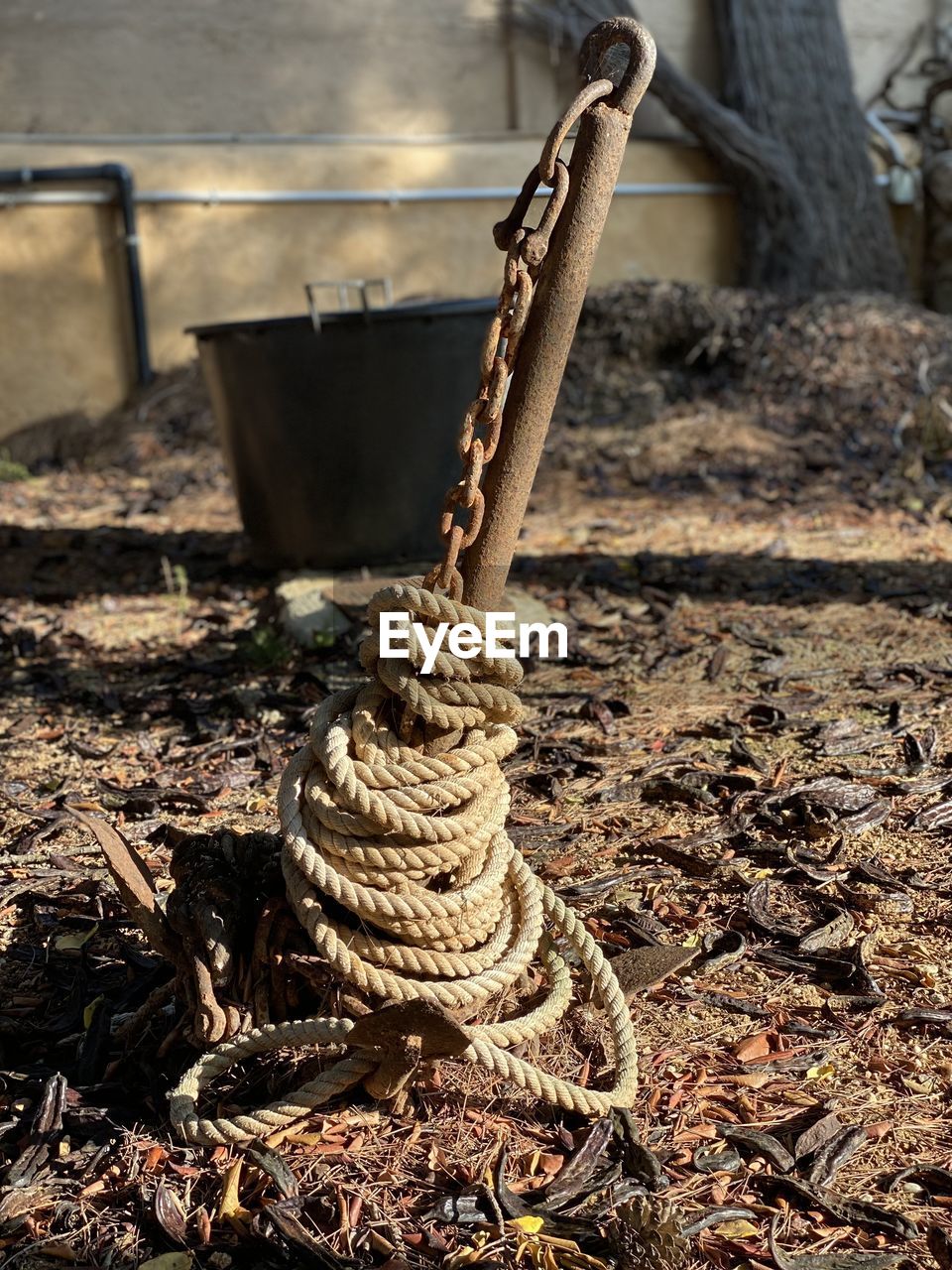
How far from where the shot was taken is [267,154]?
8336 millimetres

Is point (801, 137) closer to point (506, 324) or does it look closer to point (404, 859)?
point (506, 324)

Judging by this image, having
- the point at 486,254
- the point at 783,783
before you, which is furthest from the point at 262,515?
the point at 486,254

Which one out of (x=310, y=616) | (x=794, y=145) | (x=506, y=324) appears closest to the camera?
(x=506, y=324)

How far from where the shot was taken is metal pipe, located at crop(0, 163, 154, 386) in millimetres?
7789

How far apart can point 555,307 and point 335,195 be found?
23.7 feet

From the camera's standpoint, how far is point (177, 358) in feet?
27.9

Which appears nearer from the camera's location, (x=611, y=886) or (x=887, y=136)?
(x=611, y=886)

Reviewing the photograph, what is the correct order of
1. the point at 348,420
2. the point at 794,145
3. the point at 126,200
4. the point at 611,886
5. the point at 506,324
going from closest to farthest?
1. the point at 506,324
2. the point at 611,886
3. the point at 348,420
4. the point at 126,200
5. the point at 794,145

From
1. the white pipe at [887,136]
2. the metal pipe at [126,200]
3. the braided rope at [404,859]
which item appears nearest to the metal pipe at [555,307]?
the braided rope at [404,859]

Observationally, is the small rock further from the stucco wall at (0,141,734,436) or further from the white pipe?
the white pipe

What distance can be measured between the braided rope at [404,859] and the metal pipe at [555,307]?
0.14 metres

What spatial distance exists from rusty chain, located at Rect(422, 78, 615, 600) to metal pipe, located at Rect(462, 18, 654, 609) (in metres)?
0.03

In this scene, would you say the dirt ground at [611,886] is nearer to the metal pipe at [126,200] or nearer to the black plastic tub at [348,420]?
the black plastic tub at [348,420]

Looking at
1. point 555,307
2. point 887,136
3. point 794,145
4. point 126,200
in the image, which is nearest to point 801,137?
point 794,145
